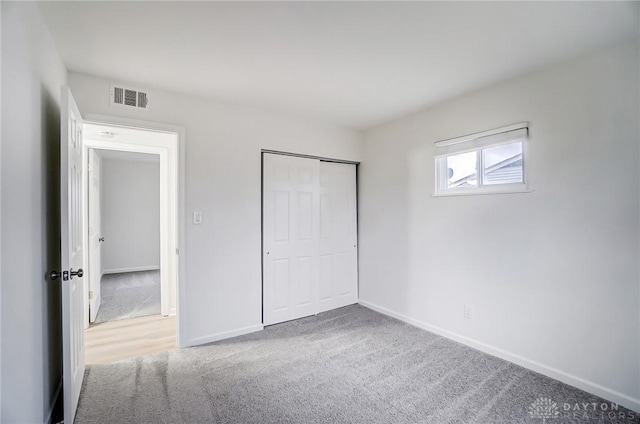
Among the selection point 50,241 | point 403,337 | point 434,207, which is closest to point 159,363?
point 50,241

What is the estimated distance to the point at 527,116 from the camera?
95.2 inches

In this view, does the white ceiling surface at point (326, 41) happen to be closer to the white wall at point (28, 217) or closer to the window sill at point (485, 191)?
the white wall at point (28, 217)

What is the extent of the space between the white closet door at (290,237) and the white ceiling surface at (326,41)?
1.02 meters

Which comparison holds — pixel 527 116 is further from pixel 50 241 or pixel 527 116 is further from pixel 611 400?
pixel 50 241

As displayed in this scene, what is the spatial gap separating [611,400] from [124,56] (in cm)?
412

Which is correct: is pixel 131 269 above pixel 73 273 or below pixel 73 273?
below

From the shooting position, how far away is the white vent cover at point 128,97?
249 cm

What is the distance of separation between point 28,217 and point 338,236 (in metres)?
3.01

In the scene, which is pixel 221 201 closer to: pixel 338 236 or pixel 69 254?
pixel 69 254

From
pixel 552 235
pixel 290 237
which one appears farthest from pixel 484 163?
pixel 290 237

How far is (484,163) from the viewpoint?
277 centimetres

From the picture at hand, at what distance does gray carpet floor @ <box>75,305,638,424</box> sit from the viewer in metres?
1.88

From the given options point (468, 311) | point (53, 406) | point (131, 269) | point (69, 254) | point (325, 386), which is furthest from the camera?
point (131, 269)

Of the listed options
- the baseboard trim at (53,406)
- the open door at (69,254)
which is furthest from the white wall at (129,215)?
the open door at (69,254)
